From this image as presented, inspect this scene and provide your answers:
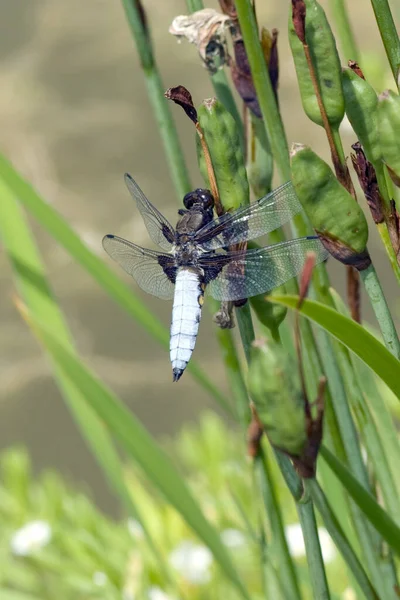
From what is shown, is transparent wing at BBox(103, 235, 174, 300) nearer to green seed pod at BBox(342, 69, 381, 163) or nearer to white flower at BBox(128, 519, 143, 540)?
green seed pod at BBox(342, 69, 381, 163)

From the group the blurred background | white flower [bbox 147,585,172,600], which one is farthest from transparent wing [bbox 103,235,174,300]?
the blurred background

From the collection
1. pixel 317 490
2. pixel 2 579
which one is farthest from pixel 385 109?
pixel 2 579

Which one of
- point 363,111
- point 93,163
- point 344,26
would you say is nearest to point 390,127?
point 363,111

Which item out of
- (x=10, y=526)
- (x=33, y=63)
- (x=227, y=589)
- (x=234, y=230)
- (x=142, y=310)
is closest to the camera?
(x=234, y=230)

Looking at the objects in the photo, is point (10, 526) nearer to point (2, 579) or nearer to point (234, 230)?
point (2, 579)

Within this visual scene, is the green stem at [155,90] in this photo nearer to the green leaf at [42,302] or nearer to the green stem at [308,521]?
the green leaf at [42,302]

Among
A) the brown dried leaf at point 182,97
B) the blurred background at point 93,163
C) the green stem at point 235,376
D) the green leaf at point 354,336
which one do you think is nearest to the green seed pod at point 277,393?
the green leaf at point 354,336

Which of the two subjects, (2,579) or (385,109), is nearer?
(385,109)
